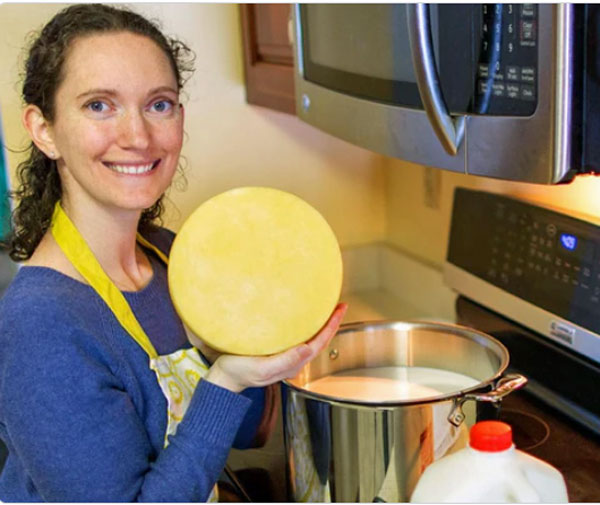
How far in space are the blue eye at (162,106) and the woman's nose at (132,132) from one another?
43 millimetres

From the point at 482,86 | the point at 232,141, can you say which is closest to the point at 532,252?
the point at 482,86

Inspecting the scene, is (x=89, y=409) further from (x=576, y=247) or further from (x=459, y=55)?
(x=576, y=247)

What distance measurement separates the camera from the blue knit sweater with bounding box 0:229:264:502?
102 cm

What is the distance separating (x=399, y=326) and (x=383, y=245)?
38.3 inches

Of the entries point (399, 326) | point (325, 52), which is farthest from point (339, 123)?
point (399, 326)

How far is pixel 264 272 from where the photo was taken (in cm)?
99

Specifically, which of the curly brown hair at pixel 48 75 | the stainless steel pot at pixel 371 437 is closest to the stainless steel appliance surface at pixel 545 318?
the stainless steel pot at pixel 371 437

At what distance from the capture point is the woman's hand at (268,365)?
100 centimetres

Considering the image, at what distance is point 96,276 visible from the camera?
1156mm

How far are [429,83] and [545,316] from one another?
52 centimetres

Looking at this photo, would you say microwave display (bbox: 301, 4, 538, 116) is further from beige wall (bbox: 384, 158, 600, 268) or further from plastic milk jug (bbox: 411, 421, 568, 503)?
beige wall (bbox: 384, 158, 600, 268)

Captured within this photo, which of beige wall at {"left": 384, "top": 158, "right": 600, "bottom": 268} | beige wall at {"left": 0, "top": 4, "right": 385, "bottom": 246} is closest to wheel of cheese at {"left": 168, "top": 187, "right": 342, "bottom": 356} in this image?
beige wall at {"left": 384, "top": 158, "right": 600, "bottom": 268}

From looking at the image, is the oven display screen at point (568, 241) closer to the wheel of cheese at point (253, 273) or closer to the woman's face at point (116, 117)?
the wheel of cheese at point (253, 273)

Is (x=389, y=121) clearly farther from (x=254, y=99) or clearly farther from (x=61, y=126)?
(x=254, y=99)
